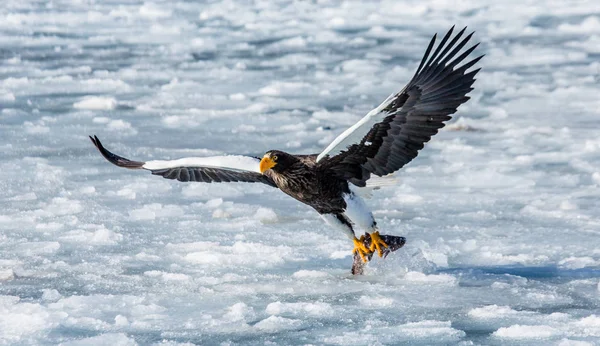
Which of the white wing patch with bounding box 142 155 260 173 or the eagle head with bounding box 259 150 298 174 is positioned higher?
the white wing patch with bounding box 142 155 260 173

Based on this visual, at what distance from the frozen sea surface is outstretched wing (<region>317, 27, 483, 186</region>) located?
50cm

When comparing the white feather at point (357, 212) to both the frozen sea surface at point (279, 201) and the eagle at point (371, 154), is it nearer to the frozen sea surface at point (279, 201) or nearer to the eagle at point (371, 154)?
the eagle at point (371, 154)

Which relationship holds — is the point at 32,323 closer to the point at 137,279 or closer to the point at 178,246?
the point at 137,279

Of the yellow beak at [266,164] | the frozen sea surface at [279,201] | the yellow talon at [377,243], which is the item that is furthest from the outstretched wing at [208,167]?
the yellow talon at [377,243]

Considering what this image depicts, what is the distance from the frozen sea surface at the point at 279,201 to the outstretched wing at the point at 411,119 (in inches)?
19.8

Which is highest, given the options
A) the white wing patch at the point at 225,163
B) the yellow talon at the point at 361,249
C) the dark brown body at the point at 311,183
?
the white wing patch at the point at 225,163

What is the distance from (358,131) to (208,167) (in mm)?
974

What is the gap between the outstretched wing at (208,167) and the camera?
5.14m

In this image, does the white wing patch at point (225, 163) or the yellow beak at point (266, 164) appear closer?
the yellow beak at point (266, 164)

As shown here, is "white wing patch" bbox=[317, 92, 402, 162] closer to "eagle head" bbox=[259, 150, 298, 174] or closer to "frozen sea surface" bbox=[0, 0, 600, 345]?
"eagle head" bbox=[259, 150, 298, 174]

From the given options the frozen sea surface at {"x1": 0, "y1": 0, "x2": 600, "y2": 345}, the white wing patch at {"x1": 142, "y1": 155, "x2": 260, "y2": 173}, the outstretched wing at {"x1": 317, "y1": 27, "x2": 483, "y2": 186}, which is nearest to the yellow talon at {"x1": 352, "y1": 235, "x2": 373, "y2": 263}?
the frozen sea surface at {"x1": 0, "y1": 0, "x2": 600, "y2": 345}

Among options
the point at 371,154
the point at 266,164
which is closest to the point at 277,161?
the point at 266,164

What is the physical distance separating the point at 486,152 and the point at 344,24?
618 centimetres

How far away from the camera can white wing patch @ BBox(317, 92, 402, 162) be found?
14.7 ft
